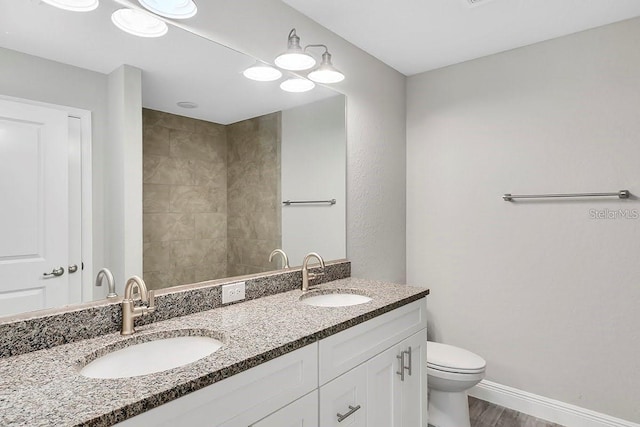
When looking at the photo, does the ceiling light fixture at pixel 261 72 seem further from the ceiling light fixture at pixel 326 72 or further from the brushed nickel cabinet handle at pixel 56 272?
the brushed nickel cabinet handle at pixel 56 272

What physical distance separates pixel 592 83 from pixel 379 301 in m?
1.78

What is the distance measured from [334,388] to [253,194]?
93 centimetres

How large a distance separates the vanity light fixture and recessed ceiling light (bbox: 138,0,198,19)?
611mm

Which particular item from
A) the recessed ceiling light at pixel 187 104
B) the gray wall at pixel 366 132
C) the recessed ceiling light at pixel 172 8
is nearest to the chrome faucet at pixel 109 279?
the recessed ceiling light at pixel 187 104

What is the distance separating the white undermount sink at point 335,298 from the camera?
1.83 meters

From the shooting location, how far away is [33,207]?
111 cm

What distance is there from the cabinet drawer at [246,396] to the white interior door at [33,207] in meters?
0.60

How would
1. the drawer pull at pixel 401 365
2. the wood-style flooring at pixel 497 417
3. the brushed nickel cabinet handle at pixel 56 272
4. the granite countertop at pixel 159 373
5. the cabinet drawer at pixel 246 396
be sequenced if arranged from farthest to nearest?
the wood-style flooring at pixel 497 417 → the drawer pull at pixel 401 365 → the brushed nickel cabinet handle at pixel 56 272 → the cabinet drawer at pixel 246 396 → the granite countertop at pixel 159 373

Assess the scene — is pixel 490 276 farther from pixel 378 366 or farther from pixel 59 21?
pixel 59 21

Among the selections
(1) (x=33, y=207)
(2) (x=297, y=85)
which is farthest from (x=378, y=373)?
Result: (2) (x=297, y=85)

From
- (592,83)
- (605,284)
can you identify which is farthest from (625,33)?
(605,284)

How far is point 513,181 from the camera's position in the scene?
2354 millimetres

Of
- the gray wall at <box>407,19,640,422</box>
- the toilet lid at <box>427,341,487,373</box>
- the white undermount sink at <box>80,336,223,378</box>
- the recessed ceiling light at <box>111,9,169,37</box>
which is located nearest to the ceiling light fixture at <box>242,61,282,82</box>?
the recessed ceiling light at <box>111,9,169,37</box>

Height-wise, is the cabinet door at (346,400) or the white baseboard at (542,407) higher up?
the cabinet door at (346,400)
